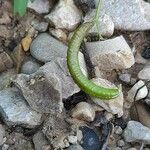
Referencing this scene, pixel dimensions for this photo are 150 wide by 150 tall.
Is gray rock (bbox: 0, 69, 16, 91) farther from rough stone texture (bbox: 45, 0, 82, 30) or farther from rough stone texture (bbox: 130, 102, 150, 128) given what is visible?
rough stone texture (bbox: 130, 102, 150, 128)

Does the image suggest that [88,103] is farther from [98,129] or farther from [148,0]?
[148,0]

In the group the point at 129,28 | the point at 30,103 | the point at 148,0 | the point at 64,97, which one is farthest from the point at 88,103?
the point at 148,0

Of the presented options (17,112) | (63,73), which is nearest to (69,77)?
(63,73)

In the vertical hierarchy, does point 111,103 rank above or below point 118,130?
above

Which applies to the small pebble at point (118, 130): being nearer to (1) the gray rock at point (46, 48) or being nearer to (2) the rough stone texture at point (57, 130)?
(2) the rough stone texture at point (57, 130)

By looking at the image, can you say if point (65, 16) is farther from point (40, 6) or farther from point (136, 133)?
point (136, 133)

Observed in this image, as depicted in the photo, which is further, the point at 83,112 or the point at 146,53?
the point at 146,53

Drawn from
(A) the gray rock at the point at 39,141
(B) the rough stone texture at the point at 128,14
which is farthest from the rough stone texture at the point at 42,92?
(B) the rough stone texture at the point at 128,14

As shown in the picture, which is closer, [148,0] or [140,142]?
[140,142]
